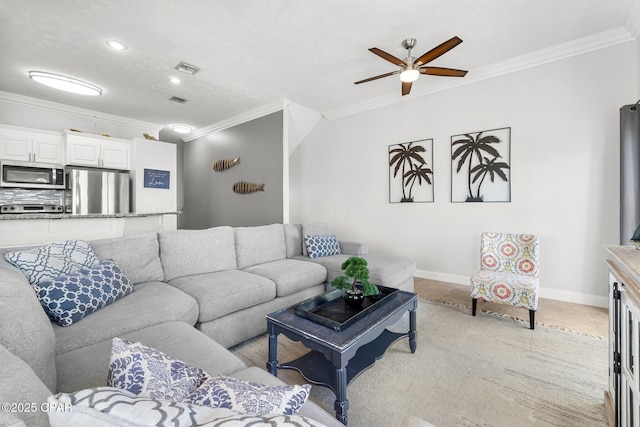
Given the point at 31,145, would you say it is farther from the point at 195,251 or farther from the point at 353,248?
Answer: the point at 353,248

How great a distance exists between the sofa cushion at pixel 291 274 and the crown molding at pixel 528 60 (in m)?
2.80

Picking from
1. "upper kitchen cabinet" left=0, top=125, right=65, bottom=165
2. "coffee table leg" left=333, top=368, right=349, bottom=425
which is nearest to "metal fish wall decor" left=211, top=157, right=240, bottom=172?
"upper kitchen cabinet" left=0, top=125, right=65, bottom=165

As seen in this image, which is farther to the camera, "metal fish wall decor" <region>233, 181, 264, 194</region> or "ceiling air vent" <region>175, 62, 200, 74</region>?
"metal fish wall decor" <region>233, 181, 264, 194</region>

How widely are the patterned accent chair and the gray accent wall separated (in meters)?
A: 2.93

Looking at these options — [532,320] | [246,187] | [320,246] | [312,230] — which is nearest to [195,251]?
[320,246]

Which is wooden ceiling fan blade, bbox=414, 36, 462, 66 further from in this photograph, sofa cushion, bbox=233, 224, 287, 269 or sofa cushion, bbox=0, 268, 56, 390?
sofa cushion, bbox=0, 268, 56, 390

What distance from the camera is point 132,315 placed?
62.5 inches

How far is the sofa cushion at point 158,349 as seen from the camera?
42.3 inches

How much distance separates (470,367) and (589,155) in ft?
8.53

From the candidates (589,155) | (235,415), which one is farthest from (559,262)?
(235,415)

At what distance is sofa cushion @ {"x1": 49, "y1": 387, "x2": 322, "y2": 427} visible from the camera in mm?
406

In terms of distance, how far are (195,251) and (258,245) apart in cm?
69

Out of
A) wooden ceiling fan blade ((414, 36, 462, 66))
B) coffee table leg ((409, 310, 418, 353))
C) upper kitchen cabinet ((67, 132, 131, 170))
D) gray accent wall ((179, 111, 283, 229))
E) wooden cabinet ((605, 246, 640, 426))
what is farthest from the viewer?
gray accent wall ((179, 111, 283, 229))

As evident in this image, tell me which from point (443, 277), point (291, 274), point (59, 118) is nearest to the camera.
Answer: point (291, 274)
